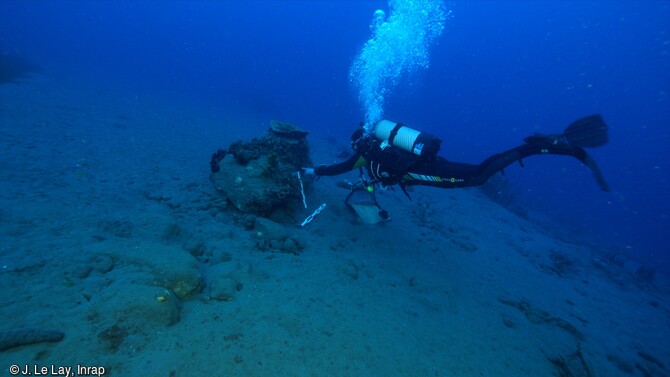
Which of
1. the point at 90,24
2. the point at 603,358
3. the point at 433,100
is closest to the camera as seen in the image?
the point at 603,358

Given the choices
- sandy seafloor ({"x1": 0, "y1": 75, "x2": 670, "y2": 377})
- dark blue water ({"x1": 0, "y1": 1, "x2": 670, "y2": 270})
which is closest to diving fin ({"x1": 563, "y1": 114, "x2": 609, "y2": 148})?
sandy seafloor ({"x1": 0, "y1": 75, "x2": 670, "y2": 377})

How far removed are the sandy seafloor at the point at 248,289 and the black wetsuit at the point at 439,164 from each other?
1.54 m

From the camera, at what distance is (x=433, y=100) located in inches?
4727

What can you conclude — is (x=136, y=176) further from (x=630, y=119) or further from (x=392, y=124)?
(x=630, y=119)

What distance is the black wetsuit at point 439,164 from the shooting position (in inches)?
197

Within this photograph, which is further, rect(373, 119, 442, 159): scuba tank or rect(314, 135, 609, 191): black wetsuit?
rect(373, 119, 442, 159): scuba tank

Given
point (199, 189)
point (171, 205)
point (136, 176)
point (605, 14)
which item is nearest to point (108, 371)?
point (171, 205)

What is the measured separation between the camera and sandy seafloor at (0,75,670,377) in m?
2.64

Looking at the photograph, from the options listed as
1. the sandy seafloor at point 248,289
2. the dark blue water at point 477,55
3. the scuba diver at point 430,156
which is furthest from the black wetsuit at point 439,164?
the dark blue water at point 477,55

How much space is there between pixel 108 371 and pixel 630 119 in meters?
216

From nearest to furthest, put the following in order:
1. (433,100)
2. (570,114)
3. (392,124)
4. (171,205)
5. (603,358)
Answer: (603,358) < (171,205) < (392,124) < (433,100) < (570,114)

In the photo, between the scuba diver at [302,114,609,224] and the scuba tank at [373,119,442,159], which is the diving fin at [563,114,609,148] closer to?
the scuba diver at [302,114,609,224]

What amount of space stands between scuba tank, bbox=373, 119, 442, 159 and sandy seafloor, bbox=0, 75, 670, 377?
2.16 meters

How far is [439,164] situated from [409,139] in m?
0.77
